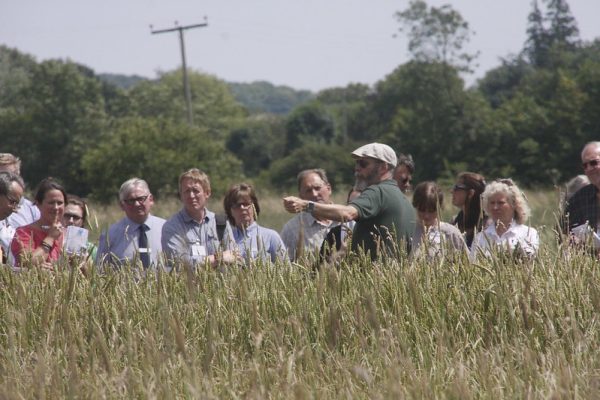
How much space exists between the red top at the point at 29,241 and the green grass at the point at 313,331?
55cm

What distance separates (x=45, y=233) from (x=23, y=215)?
1.58 m

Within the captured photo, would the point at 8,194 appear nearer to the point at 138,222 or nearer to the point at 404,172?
the point at 138,222

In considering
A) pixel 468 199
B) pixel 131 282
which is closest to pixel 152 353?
pixel 131 282

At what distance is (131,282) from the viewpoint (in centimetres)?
593

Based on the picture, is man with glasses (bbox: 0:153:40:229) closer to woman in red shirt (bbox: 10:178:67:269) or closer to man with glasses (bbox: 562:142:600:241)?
woman in red shirt (bbox: 10:178:67:269)

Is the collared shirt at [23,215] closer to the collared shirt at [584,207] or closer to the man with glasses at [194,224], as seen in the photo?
the man with glasses at [194,224]

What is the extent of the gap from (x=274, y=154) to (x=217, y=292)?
104 m

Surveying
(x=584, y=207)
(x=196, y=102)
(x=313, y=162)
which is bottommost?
(x=313, y=162)

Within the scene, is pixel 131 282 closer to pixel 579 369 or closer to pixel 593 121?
A: pixel 579 369

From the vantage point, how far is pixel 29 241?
22.0ft

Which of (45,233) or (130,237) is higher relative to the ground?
(45,233)

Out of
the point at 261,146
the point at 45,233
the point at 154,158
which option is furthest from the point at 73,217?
the point at 261,146

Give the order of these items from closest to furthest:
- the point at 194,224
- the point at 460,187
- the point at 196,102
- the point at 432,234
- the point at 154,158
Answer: the point at 432,234
the point at 194,224
the point at 460,187
the point at 154,158
the point at 196,102

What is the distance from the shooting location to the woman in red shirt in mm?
6530
